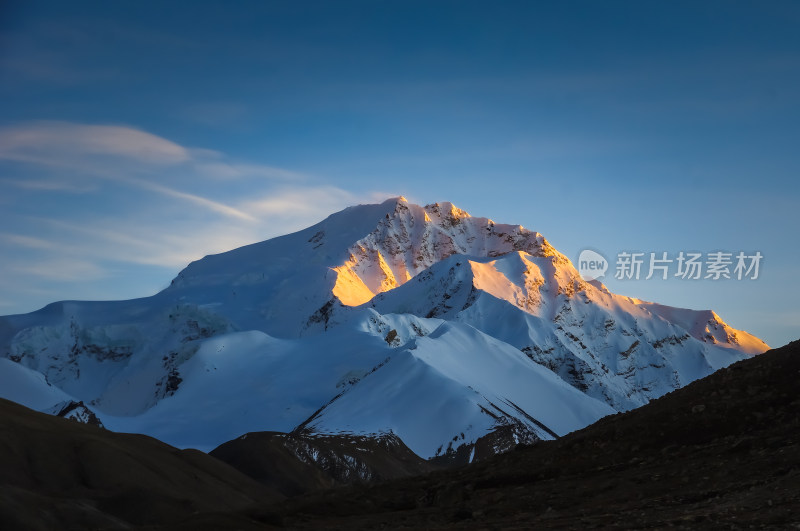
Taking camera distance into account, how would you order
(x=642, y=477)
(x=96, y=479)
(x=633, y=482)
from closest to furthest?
(x=633, y=482)
(x=642, y=477)
(x=96, y=479)

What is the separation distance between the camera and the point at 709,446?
3075 cm

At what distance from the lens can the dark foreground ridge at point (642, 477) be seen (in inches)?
984

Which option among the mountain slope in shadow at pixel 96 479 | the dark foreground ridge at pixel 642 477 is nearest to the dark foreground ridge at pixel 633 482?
the dark foreground ridge at pixel 642 477

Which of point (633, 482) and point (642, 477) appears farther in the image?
point (642, 477)

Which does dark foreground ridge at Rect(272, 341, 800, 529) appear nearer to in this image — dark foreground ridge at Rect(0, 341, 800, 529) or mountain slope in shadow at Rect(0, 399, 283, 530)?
dark foreground ridge at Rect(0, 341, 800, 529)

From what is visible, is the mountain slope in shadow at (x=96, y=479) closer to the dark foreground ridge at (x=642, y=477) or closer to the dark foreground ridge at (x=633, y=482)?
the dark foreground ridge at (x=633, y=482)

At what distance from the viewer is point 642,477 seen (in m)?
29.2

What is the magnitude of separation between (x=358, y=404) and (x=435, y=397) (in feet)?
36.3

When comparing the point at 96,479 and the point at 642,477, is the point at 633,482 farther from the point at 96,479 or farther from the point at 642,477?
the point at 96,479

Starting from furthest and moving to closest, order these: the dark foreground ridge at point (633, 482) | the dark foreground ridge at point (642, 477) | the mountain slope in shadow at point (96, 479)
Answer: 1. the mountain slope in shadow at point (96, 479)
2. the dark foreground ridge at point (642, 477)
3. the dark foreground ridge at point (633, 482)

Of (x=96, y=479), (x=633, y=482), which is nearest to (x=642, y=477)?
(x=633, y=482)

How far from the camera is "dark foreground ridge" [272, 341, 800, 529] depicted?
82.0 feet

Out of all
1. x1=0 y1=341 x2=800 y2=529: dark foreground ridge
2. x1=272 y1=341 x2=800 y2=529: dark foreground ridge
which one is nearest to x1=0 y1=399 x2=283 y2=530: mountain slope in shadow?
x1=0 y1=341 x2=800 y2=529: dark foreground ridge

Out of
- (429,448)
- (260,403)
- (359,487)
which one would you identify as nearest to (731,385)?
(359,487)
